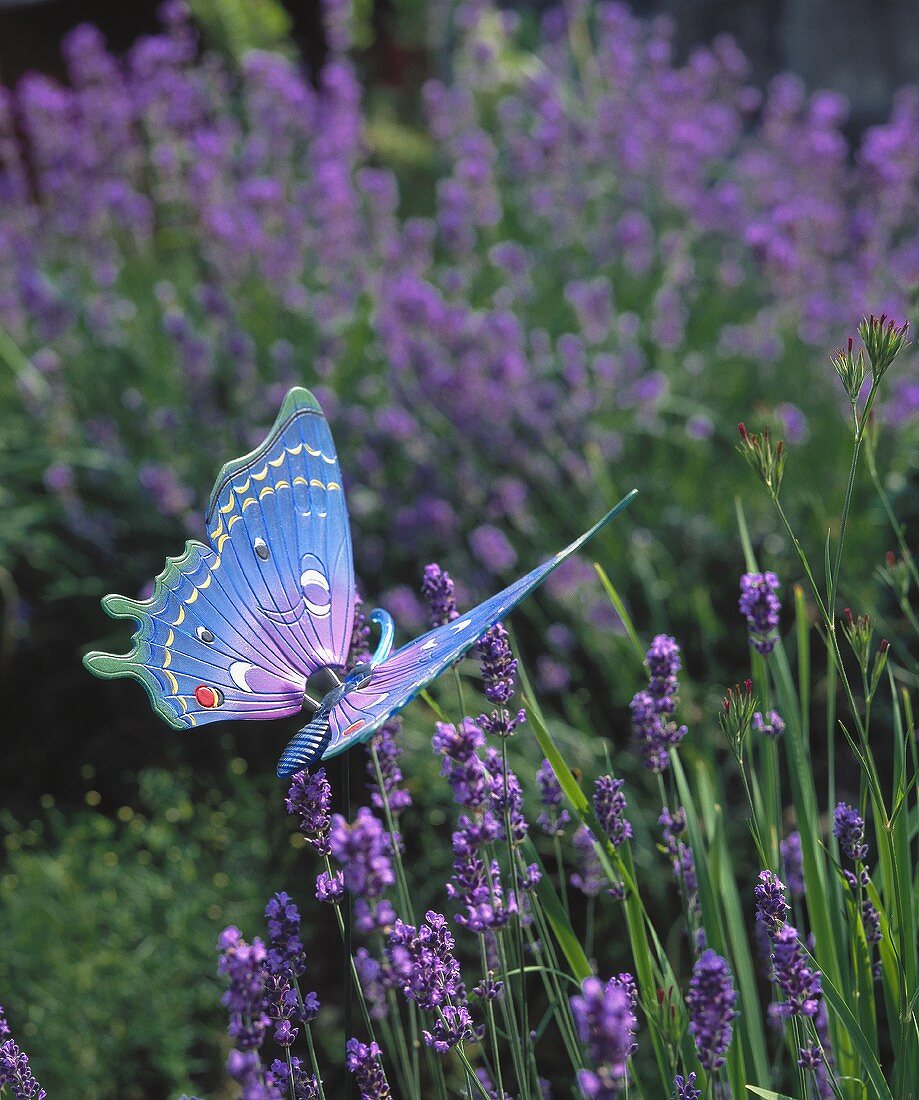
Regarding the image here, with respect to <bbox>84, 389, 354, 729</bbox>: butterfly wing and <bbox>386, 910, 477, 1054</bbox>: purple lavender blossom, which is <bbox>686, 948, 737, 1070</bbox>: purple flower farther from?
<bbox>84, 389, 354, 729</bbox>: butterfly wing

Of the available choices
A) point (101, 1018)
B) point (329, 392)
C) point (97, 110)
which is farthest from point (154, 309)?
point (101, 1018)

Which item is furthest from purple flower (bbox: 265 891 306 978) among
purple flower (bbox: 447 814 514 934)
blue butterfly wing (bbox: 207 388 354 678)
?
blue butterfly wing (bbox: 207 388 354 678)

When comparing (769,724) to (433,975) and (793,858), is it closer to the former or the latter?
(793,858)

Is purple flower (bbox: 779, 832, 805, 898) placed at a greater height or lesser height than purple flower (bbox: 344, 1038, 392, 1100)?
greater

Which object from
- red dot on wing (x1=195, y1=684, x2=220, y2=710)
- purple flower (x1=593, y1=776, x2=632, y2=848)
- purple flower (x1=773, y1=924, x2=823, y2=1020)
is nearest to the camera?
purple flower (x1=773, y1=924, x2=823, y2=1020)

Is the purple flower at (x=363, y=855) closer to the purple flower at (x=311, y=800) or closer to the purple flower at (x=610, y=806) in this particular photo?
the purple flower at (x=311, y=800)

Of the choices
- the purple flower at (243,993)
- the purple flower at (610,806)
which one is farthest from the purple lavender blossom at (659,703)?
the purple flower at (243,993)

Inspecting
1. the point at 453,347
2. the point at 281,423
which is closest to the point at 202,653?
the point at 281,423

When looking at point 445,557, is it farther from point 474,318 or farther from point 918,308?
point 918,308

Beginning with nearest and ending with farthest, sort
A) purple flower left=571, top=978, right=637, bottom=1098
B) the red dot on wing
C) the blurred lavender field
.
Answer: purple flower left=571, top=978, right=637, bottom=1098, the red dot on wing, the blurred lavender field
